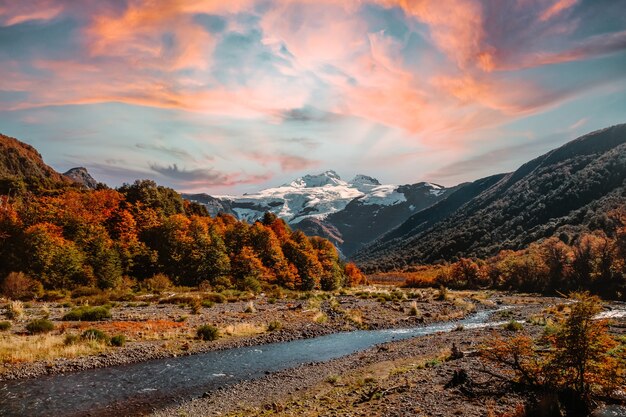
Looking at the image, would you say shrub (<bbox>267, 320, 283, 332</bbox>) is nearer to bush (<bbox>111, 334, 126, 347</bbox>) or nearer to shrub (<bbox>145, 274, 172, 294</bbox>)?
bush (<bbox>111, 334, 126, 347</bbox>)

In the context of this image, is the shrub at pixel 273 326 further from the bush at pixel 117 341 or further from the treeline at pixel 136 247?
the treeline at pixel 136 247

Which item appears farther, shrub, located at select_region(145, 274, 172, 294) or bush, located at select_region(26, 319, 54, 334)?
shrub, located at select_region(145, 274, 172, 294)

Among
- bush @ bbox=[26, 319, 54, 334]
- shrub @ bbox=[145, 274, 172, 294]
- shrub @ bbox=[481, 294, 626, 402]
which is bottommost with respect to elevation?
shrub @ bbox=[145, 274, 172, 294]

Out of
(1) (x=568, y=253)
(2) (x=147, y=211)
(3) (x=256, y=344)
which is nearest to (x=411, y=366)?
(3) (x=256, y=344)

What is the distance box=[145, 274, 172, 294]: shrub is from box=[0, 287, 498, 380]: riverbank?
37.8 feet

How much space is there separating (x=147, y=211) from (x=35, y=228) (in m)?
31.4

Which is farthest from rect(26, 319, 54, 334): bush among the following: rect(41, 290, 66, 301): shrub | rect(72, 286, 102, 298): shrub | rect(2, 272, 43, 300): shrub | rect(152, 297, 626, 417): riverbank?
rect(72, 286, 102, 298): shrub

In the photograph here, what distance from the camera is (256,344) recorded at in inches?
1432

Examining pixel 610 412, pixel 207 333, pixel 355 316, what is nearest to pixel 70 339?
pixel 207 333

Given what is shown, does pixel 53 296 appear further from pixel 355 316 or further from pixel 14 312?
pixel 355 316

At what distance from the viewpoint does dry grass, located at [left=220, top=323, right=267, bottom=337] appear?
38.4 m

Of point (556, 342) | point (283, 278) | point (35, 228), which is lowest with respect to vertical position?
point (283, 278)

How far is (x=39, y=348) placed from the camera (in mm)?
27250

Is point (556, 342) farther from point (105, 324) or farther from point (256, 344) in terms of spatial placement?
point (105, 324)
